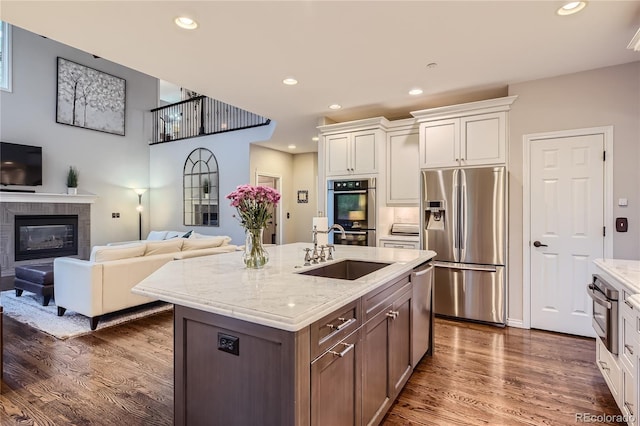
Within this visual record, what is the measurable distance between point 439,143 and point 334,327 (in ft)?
10.8

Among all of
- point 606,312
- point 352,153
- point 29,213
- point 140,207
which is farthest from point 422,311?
point 140,207

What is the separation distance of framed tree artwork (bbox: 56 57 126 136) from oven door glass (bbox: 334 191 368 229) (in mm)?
6394

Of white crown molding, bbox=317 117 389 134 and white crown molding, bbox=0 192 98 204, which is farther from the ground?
white crown molding, bbox=317 117 389 134

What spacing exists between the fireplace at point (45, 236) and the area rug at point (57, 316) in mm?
2028

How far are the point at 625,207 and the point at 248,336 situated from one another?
386 centimetres

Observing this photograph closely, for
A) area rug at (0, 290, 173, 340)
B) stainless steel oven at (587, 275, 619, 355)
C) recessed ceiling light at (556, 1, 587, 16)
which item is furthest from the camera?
area rug at (0, 290, 173, 340)

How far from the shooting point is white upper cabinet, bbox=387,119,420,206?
4.45 m

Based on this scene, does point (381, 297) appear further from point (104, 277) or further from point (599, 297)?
point (104, 277)

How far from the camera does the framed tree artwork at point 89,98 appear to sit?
6977 mm

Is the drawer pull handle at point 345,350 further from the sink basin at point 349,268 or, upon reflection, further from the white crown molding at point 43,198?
the white crown molding at point 43,198

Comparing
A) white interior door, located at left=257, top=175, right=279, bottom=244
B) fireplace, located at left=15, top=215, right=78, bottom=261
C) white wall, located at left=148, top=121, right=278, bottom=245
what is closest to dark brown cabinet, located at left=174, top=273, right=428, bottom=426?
white wall, located at left=148, top=121, right=278, bottom=245

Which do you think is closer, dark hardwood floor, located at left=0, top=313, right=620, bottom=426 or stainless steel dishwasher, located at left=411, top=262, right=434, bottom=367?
dark hardwood floor, located at left=0, top=313, right=620, bottom=426

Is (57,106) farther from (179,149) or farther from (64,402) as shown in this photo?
(64,402)

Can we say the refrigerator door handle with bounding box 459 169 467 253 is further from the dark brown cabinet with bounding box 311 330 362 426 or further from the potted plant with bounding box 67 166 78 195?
the potted plant with bounding box 67 166 78 195
